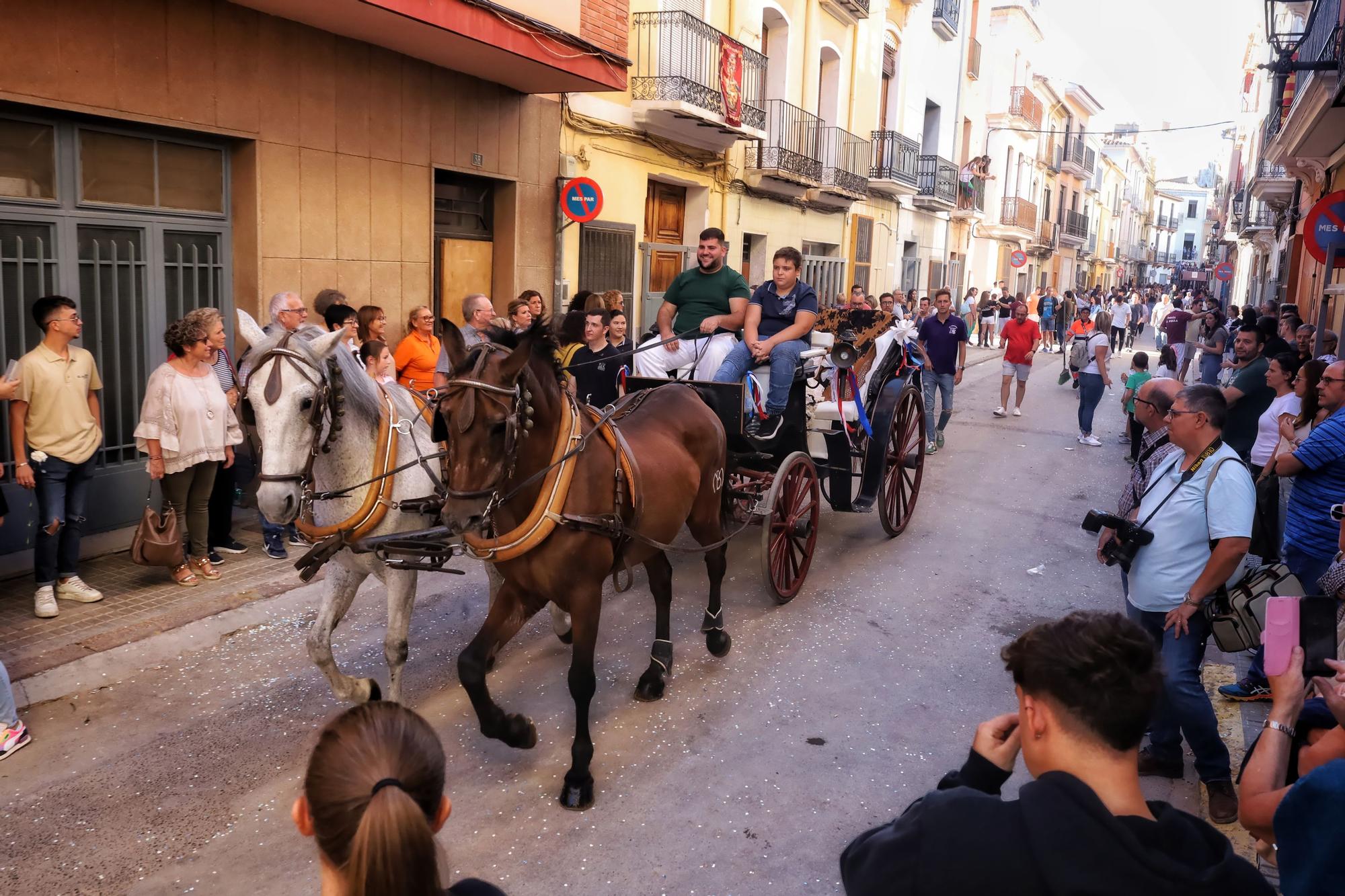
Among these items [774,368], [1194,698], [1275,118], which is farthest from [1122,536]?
[1275,118]

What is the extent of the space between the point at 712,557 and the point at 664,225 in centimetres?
1026

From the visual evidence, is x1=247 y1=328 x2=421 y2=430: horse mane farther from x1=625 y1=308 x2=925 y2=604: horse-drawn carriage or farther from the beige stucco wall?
the beige stucco wall

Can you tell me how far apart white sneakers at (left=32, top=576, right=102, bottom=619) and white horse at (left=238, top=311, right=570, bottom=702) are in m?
2.38

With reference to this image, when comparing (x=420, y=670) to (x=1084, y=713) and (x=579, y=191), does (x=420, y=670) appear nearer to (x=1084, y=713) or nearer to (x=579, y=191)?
(x=1084, y=713)

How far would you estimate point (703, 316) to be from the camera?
21.1ft

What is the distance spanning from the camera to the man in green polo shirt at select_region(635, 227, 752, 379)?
249 inches

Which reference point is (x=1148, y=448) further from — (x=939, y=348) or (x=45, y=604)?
(x=939, y=348)

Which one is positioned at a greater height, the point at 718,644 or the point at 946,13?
the point at 946,13

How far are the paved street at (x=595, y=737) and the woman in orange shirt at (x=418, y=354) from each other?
1814mm

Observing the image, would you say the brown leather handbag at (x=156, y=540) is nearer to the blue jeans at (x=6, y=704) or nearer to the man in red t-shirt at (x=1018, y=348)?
the blue jeans at (x=6, y=704)

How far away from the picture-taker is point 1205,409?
148 inches

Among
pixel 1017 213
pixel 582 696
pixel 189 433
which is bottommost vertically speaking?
pixel 582 696

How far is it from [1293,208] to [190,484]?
67.4 ft

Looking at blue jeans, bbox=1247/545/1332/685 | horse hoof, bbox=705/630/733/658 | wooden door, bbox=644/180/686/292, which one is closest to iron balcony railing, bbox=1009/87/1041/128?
wooden door, bbox=644/180/686/292
